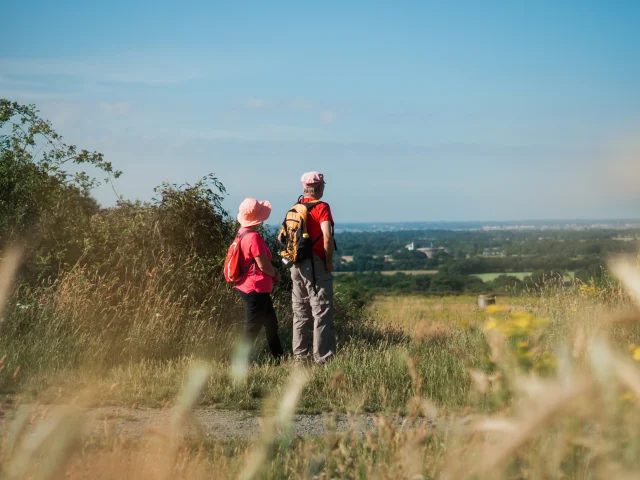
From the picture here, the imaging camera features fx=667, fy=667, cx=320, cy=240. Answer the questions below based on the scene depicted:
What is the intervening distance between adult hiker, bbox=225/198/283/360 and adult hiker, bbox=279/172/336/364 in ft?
0.91

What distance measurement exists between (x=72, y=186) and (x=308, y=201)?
5.01 meters

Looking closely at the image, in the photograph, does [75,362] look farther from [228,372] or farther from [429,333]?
[429,333]

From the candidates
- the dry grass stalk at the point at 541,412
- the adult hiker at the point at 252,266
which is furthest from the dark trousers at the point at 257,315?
the dry grass stalk at the point at 541,412

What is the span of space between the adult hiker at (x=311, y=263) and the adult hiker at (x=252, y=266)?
278mm

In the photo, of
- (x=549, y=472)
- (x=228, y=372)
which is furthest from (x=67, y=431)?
(x=228, y=372)

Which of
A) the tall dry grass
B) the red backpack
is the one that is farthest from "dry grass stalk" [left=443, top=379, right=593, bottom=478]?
the red backpack

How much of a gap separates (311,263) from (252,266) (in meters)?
0.65

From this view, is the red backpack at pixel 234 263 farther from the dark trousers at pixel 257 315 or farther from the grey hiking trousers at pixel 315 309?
the grey hiking trousers at pixel 315 309

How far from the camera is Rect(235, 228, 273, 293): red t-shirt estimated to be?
7262 millimetres

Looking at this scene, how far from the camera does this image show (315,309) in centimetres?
745

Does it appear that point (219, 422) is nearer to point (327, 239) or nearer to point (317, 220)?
point (327, 239)

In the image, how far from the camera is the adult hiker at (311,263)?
23.5 ft

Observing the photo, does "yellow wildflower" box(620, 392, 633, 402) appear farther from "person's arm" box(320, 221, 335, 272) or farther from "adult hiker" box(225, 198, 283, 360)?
"adult hiker" box(225, 198, 283, 360)

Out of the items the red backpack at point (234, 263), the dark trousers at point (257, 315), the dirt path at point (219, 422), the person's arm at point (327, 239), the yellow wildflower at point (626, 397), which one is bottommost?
the dirt path at point (219, 422)
